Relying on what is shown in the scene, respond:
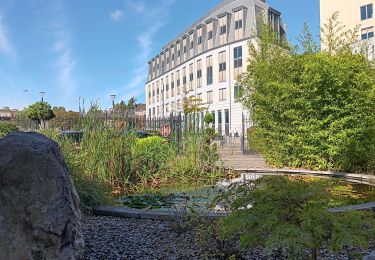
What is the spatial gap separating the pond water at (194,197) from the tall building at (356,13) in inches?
1139

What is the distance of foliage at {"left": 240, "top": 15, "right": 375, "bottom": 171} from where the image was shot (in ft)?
32.8

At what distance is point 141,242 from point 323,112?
8152mm

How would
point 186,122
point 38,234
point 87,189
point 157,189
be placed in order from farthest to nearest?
point 186,122
point 157,189
point 87,189
point 38,234

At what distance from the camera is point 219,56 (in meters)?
41.1

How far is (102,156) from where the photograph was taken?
280 inches

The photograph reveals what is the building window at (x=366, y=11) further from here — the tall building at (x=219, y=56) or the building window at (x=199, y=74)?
the building window at (x=199, y=74)

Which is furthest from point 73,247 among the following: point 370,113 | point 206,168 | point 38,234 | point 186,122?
point 370,113

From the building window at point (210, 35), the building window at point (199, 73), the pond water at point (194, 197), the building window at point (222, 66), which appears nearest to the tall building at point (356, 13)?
the building window at point (222, 66)

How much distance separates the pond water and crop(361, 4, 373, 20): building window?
31.1 m

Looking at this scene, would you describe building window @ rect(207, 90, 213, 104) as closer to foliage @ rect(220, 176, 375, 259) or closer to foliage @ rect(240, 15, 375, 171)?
foliage @ rect(240, 15, 375, 171)

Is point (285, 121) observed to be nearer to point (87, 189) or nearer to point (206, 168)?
point (206, 168)

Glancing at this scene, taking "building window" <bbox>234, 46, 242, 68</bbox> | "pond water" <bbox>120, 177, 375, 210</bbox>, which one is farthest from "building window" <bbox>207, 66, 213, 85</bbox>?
"pond water" <bbox>120, 177, 375, 210</bbox>

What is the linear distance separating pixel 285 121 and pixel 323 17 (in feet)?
97.8

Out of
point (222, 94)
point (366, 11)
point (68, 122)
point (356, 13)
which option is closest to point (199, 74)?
point (222, 94)
